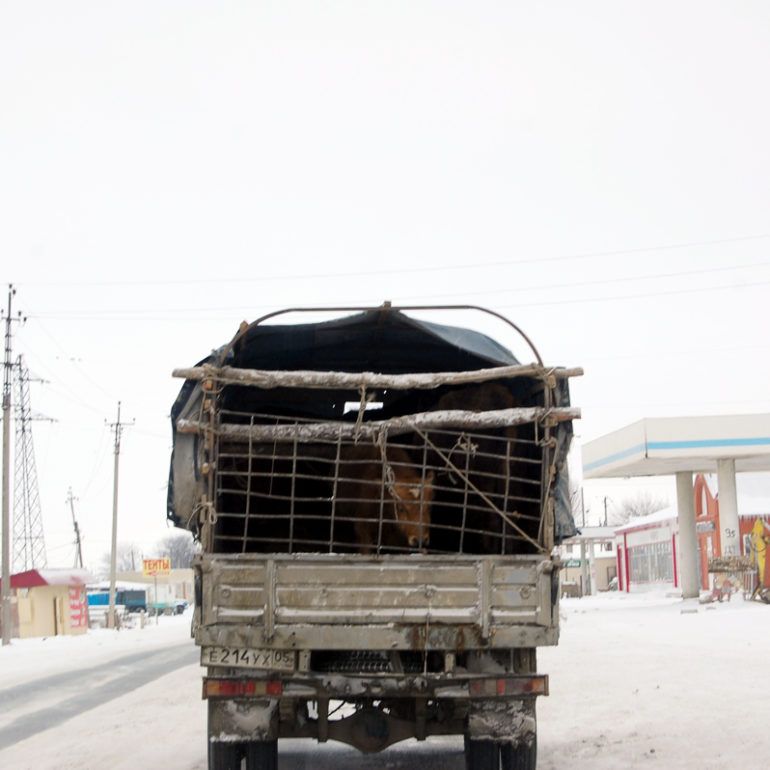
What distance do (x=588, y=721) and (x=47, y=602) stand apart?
3650cm

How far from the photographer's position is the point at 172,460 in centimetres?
790

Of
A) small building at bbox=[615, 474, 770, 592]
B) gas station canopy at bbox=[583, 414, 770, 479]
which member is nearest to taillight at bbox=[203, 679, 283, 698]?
gas station canopy at bbox=[583, 414, 770, 479]

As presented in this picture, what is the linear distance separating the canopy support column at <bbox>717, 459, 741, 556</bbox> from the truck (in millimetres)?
28269

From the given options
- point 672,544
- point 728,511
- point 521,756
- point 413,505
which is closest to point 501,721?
point 521,756

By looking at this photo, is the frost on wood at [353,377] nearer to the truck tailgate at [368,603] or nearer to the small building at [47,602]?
the truck tailgate at [368,603]

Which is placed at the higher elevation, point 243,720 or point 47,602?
point 243,720

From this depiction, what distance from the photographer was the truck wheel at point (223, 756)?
7.66 metres

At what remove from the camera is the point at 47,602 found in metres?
44.6

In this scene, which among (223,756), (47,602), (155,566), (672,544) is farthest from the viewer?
(155,566)

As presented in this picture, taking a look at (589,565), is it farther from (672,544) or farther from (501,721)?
(501,721)

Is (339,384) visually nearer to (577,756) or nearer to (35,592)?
(577,756)

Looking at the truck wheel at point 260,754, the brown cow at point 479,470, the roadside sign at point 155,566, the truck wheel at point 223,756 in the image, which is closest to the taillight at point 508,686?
the truck wheel at point 260,754

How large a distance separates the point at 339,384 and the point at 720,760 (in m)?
4.02

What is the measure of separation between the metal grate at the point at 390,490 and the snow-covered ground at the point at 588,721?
1.82 m
